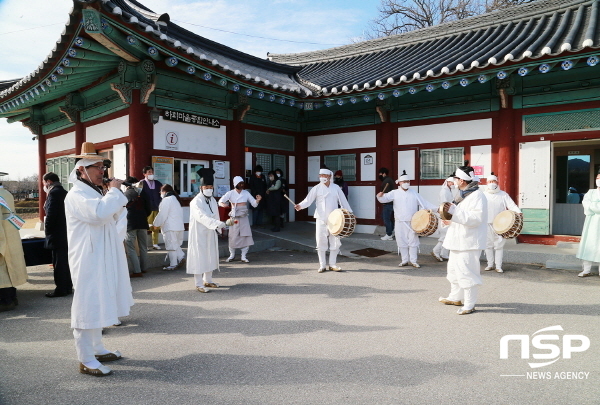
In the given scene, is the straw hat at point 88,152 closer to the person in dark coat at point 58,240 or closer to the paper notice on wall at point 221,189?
the person in dark coat at point 58,240

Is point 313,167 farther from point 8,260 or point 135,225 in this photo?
point 8,260

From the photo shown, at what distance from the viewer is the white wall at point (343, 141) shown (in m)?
11.1

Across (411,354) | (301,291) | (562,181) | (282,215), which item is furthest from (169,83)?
(562,181)

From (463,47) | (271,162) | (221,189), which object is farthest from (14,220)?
(463,47)

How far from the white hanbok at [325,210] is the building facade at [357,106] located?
297cm

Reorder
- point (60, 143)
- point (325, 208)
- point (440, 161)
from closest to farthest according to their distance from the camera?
point (325, 208) < point (440, 161) < point (60, 143)

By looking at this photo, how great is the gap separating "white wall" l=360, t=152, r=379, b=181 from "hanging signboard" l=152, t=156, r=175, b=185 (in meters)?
5.08

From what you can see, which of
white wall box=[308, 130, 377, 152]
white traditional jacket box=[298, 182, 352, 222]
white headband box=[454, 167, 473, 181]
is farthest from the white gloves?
white wall box=[308, 130, 377, 152]

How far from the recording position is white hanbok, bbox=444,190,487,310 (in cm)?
491

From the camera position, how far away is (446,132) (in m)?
9.96

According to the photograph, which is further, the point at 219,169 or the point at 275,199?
the point at 275,199

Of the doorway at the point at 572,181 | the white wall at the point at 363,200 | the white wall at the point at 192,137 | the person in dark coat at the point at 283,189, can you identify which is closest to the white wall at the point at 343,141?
the white wall at the point at 363,200

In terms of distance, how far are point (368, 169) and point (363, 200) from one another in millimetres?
874

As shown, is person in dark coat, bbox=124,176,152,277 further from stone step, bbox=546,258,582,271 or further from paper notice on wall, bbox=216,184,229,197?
stone step, bbox=546,258,582,271
